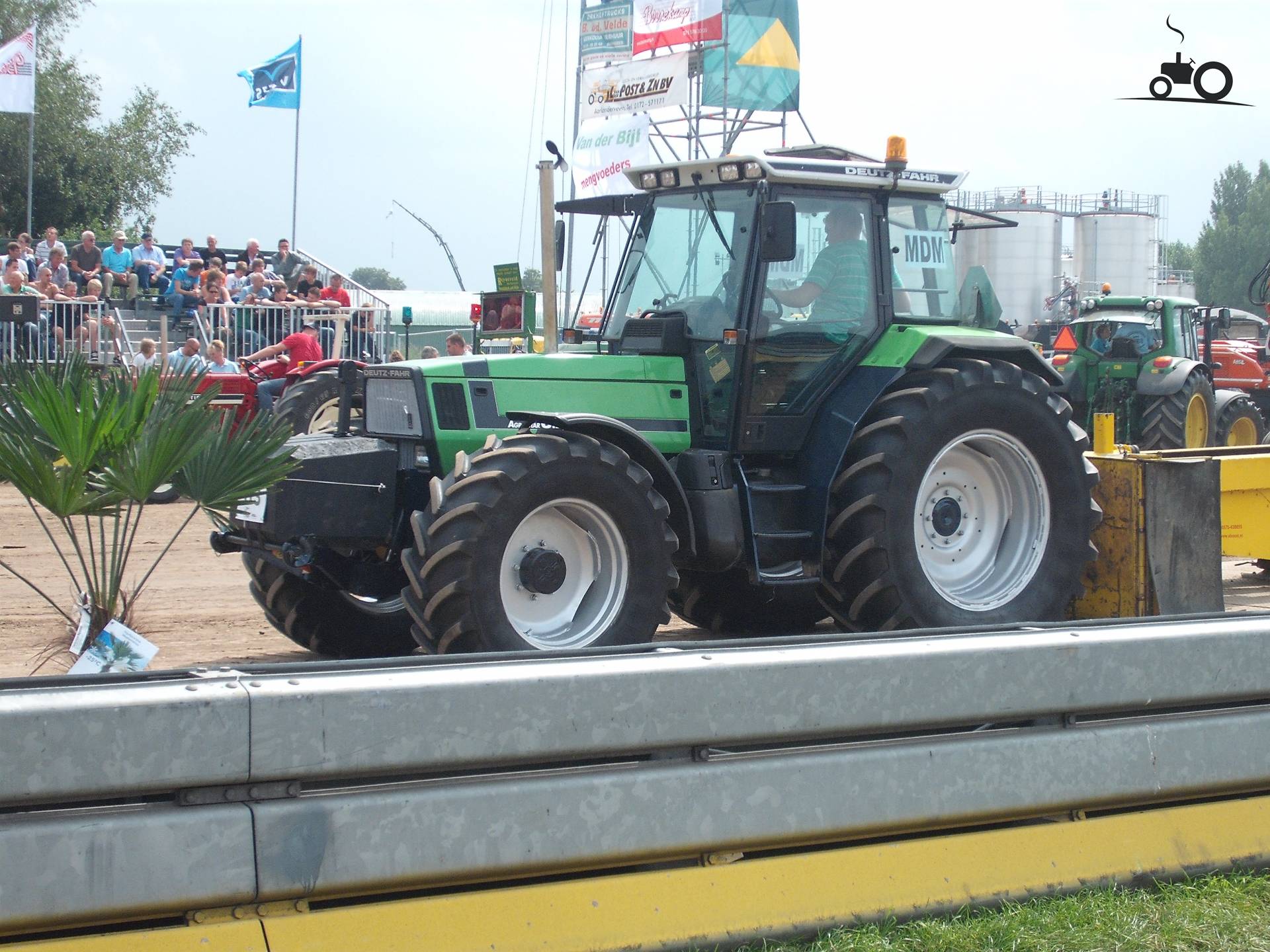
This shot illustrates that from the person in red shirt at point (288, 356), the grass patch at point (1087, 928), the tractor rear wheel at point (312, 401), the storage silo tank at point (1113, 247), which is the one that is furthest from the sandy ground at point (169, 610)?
the storage silo tank at point (1113, 247)

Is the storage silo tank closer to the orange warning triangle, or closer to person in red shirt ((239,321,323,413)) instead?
the orange warning triangle

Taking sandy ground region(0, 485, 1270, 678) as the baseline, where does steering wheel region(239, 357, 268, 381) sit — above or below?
above

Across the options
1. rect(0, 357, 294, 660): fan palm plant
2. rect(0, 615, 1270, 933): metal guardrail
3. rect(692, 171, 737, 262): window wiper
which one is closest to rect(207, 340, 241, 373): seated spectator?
rect(692, 171, 737, 262): window wiper

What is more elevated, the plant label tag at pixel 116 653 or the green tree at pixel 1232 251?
the green tree at pixel 1232 251

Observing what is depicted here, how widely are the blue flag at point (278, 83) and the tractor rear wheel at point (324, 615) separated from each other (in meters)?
22.8

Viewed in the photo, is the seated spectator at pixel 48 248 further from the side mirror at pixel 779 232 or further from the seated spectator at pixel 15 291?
the side mirror at pixel 779 232

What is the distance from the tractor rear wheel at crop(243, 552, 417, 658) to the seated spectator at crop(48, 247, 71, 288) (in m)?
14.4

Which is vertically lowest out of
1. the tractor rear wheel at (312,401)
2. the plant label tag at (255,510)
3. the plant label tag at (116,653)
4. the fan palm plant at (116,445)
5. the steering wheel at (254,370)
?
the plant label tag at (116,653)

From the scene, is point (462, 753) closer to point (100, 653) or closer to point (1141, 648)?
point (1141, 648)

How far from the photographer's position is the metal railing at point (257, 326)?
19.1m

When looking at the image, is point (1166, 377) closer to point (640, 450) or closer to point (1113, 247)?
point (640, 450)

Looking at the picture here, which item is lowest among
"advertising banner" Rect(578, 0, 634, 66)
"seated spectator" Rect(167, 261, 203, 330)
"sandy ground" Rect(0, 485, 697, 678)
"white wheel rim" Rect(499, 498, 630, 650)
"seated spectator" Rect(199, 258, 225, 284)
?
"sandy ground" Rect(0, 485, 697, 678)

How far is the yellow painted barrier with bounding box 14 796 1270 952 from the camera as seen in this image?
297cm

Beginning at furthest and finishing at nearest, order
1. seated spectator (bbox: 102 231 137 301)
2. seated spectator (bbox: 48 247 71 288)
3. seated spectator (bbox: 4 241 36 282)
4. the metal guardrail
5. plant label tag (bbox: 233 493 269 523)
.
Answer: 1. seated spectator (bbox: 102 231 137 301)
2. seated spectator (bbox: 48 247 71 288)
3. seated spectator (bbox: 4 241 36 282)
4. plant label tag (bbox: 233 493 269 523)
5. the metal guardrail
